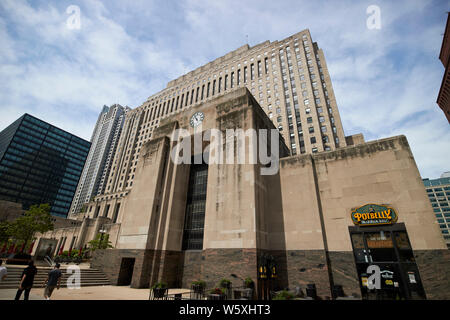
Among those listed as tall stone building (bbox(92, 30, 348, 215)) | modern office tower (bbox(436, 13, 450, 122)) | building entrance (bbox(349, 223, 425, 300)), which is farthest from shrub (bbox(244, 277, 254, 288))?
modern office tower (bbox(436, 13, 450, 122))

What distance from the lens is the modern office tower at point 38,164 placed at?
105 meters

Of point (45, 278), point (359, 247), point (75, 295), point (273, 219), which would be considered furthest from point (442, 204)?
point (45, 278)

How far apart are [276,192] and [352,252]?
8035 mm

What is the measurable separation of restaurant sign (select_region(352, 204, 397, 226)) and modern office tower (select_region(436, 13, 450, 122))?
35574 mm

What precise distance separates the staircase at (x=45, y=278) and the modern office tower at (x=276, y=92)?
4674 cm

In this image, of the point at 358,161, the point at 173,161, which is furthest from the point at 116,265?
the point at 358,161

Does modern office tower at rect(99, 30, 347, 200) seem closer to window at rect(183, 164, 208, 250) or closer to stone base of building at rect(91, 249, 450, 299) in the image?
window at rect(183, 164, 208, 250)

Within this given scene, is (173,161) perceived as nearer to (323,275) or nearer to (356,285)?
(323,275)

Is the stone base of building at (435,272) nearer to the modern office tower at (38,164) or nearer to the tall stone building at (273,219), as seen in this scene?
the tall stone building at (273,219)

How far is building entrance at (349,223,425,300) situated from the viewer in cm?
1426

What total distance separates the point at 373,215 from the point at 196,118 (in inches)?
833

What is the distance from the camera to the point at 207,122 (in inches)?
1003

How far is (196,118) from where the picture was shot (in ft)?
87.5

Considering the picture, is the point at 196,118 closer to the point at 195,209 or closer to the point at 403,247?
the point at 195,209
